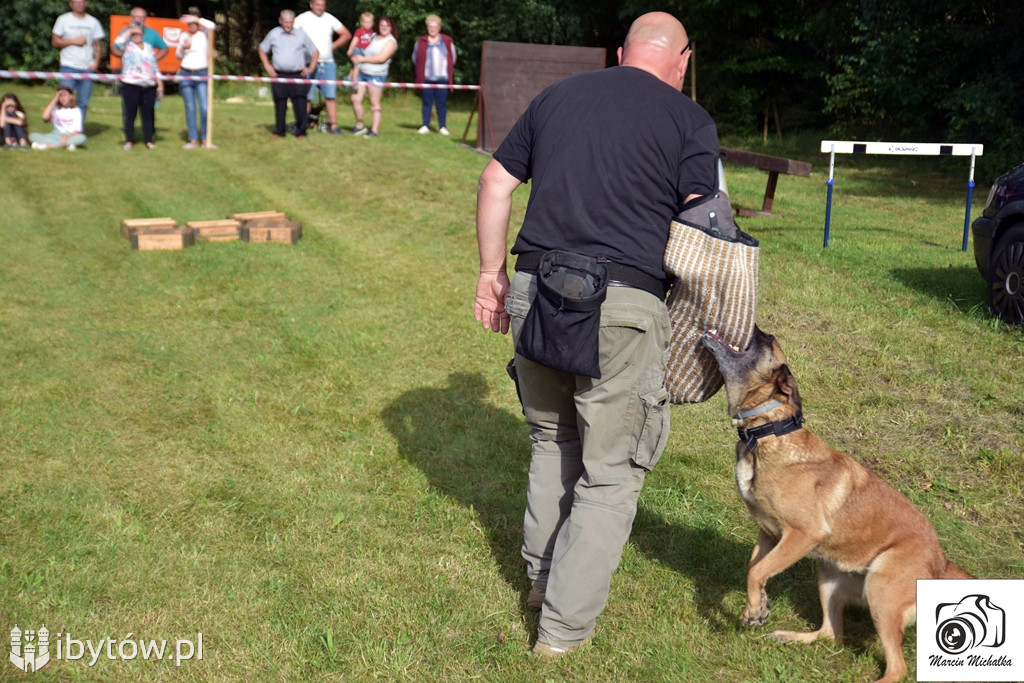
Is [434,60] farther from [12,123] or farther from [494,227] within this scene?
[494,227]

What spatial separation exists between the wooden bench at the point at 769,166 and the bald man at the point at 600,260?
8232 millimetres

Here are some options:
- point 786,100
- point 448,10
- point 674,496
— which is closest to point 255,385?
point 674,496

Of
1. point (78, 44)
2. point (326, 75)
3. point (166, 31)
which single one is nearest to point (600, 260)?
point (326, 75)

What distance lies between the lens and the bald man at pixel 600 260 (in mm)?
3107

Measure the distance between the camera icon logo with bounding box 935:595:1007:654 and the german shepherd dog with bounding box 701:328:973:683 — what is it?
12cm

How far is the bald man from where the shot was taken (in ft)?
10.2

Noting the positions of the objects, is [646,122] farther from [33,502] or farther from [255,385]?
[255,385]

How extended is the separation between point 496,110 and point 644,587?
12794 millimetres

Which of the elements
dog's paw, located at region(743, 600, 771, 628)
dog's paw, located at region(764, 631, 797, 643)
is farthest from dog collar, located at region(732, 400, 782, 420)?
dog's paw, located at region(764, 631, 797, 643)

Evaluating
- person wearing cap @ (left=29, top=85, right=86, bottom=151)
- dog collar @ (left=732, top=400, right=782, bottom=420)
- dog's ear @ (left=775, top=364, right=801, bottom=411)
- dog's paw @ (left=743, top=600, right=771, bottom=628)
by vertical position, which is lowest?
dog's paw @ (left=743, top=600, right=771, bottom=628)

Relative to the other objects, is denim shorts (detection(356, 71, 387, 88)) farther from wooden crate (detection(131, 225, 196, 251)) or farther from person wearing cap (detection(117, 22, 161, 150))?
wooden crate (detection(131, 225, 196, 251))

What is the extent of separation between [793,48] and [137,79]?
15.2 metres

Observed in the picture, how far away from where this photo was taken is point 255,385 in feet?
20.6

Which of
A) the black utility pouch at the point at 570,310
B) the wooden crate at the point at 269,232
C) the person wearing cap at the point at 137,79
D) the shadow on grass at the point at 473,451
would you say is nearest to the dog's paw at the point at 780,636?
the shadow on grass at the point at 473,451
